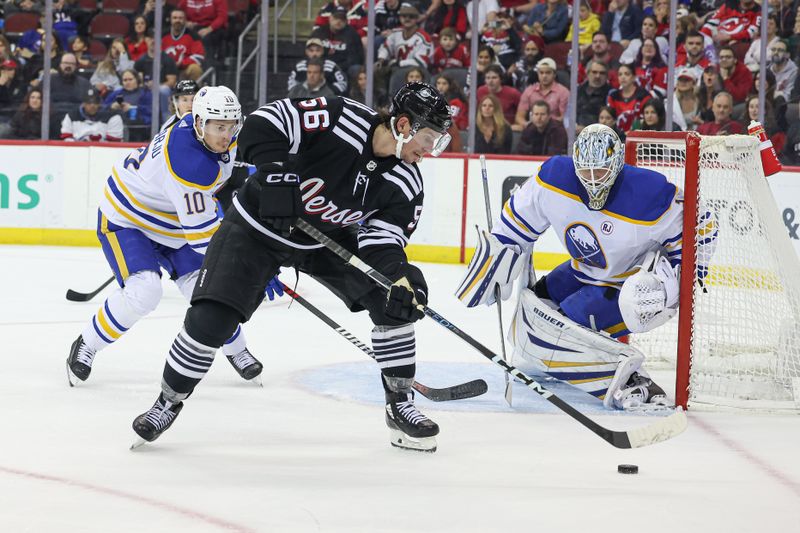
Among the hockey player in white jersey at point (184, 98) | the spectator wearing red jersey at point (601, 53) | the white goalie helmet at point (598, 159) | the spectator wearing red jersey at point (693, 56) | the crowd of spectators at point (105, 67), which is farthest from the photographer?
the crowd of spectators at point (105, 67)

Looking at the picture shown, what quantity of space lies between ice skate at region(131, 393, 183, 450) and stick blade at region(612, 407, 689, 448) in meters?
1.09

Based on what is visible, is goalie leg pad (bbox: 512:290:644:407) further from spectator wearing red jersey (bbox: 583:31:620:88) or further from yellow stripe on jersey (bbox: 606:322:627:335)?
spectator wearing red jersey (bbox: 583:31:620:88)

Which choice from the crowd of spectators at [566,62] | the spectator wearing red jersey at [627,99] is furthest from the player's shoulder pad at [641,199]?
the spectator wearing red jersey at [627,99]

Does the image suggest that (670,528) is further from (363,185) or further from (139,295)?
(139,295)

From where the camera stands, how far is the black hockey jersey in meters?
2.99

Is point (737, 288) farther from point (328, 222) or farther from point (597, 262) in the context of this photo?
point (328, 222)

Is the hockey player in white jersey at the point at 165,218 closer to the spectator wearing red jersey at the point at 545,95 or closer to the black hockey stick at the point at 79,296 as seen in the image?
the black hockey stick at the point at 79,296

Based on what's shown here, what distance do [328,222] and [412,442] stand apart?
595 mm

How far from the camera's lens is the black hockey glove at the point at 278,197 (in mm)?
2887

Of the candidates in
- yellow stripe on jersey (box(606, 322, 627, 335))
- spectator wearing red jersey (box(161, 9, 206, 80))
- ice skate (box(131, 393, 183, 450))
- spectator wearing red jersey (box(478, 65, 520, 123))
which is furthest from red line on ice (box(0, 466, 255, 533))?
spectator wearing red jersey (box(161, 9, 206, 80))

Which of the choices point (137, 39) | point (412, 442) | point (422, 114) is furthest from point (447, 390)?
point (137, 39)

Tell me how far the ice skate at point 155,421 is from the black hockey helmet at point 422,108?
90 centimetres

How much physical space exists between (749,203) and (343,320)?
2.02 metres

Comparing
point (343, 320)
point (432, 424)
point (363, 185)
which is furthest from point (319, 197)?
point (343, 320)
